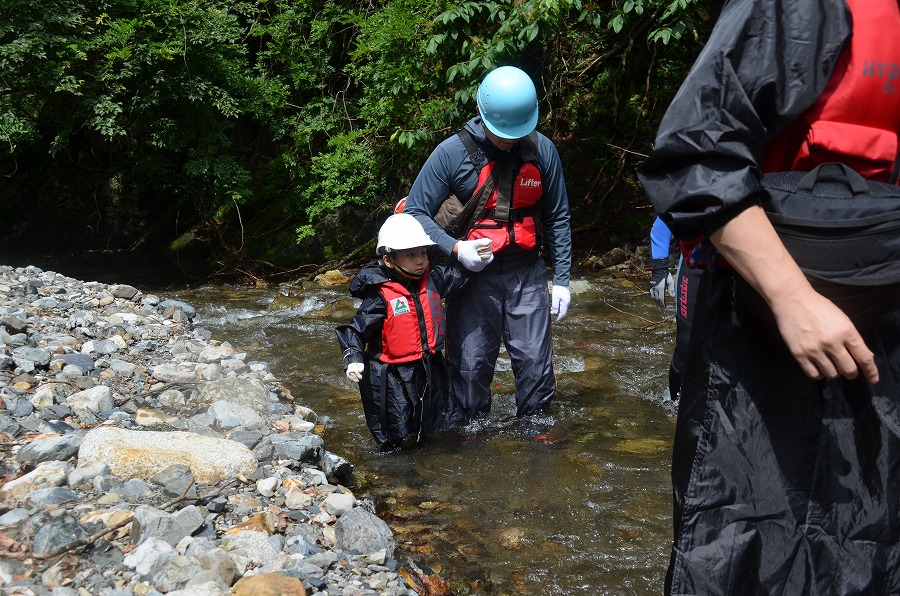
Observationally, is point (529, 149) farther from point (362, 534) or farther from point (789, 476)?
point (789, 476)

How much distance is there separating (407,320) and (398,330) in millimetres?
75

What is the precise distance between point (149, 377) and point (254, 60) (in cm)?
986

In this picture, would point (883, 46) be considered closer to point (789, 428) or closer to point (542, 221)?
point (789, 428)

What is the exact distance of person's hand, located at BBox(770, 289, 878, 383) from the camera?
4.87ft

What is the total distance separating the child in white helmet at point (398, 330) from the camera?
4484 mm

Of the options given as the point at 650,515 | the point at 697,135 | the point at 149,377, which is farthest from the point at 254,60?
the point at 697,135

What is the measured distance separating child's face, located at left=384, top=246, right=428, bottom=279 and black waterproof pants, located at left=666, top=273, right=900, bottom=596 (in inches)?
116

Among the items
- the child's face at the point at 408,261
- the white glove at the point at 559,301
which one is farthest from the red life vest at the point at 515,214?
the white glove at the point at 559,301

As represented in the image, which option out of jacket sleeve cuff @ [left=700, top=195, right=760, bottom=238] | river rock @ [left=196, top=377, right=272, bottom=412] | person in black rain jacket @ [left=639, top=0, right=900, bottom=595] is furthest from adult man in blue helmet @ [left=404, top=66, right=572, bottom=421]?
jacket sleeve cuff @ [left=700, top=195, right=760, bottom=238]

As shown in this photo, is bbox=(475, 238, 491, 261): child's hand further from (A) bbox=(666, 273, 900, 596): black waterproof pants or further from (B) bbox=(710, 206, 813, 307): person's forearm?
(B) bbox=(710, 206, 813, 307): person's forearm

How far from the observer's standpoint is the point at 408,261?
4.53 meters

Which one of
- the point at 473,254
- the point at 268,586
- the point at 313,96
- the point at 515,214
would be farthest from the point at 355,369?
the point at 313,96

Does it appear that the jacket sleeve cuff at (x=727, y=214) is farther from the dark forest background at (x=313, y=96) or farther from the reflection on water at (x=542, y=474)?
the dark forest background at (x=313, y=96)

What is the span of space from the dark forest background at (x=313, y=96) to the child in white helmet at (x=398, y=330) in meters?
5.00
